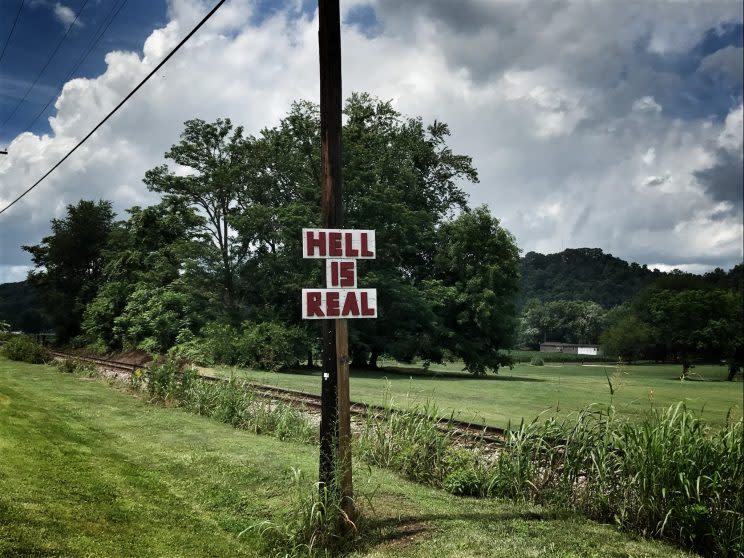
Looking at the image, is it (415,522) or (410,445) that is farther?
(410,445)

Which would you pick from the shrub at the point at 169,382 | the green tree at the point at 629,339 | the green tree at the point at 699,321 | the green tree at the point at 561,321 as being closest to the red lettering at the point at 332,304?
the shrub at the point at 169,382

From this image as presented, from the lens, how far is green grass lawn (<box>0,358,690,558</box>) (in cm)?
629

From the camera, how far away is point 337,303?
22.3 feet

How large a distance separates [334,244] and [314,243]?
0.22m

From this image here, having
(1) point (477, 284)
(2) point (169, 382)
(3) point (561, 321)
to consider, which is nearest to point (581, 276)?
(3) point (561, 321)

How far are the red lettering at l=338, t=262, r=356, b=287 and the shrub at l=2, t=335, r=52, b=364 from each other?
26.8 m

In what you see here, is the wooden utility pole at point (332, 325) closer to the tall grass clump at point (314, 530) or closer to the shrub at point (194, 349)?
the tall grass clump at point (314, 530)

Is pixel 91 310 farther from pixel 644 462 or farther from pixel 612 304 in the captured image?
pixel 612 304

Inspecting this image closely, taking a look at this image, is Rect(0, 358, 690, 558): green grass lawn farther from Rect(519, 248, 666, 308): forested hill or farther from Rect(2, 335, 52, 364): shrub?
Rect(519, 248, 666, 308): forested hill

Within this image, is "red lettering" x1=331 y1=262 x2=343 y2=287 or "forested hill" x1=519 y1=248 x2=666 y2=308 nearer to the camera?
"red lettering" x1=331 y1=262 x2=343 y2=287

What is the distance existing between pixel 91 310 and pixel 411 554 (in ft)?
143

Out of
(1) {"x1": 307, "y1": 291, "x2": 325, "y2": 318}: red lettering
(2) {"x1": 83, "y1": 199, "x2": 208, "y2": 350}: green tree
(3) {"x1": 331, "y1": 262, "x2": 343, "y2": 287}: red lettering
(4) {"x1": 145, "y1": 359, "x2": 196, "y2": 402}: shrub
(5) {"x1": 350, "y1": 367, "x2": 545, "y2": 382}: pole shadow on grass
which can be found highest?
(2) {"x1": 83, "y1": 199, "x2": 208, "y2": 350}: green tree

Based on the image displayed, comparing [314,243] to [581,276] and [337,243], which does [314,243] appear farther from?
[581,276]

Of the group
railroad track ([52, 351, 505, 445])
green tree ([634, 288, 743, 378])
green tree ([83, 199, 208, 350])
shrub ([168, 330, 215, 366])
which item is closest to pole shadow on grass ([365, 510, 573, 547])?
railroad track ([52, 351, 505, 445])
